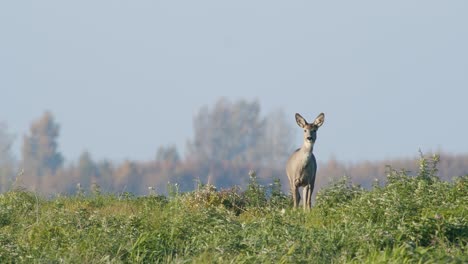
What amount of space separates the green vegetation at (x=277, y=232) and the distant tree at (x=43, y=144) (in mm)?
116511

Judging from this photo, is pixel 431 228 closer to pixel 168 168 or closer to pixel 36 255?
pixel 36 255

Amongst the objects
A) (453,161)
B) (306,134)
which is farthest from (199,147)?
(306,134)

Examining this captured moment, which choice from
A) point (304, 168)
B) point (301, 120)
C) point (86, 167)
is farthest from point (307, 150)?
point (86, 167)

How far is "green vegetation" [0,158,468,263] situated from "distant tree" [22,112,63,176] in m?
117

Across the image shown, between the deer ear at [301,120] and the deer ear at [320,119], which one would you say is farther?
the deer ear at [320,119]

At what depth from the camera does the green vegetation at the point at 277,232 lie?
13570mm

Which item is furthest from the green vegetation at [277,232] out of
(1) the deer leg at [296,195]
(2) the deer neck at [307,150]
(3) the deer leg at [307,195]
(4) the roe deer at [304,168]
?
(2) the deer neck at [307,150]

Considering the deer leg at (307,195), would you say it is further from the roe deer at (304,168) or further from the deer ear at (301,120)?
the deer ear at (301,120)

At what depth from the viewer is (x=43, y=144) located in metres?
146

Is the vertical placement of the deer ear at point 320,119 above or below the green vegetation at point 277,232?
above

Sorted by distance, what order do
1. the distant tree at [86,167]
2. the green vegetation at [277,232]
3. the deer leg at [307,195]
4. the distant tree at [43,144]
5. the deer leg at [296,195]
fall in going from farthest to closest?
the distant tree at [43,144] < the distant tree at [86,167] < the deer leg at [296,195] < the deer leg at [307,195] < the green vegetation at [277,232]

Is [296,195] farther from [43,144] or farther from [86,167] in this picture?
[43,144]

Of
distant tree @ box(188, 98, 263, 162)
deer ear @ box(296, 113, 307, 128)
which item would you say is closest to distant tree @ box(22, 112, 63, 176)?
distant tree @ box(188, 98, 263, 162)

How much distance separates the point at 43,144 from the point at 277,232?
133m
